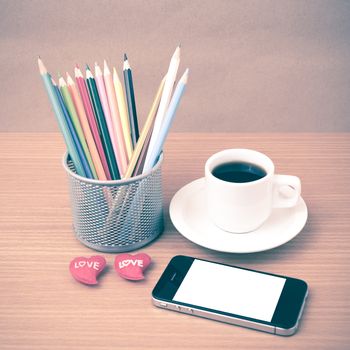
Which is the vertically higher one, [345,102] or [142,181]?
[142,181]

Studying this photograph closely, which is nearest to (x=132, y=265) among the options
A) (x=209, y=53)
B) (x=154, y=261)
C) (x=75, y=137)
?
(x=154, y=261)

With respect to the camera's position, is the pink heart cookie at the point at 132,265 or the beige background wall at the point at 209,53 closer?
the pink heart cookie at the point at 132,265

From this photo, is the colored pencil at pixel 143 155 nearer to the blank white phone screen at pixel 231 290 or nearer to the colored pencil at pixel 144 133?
the colored pencil at pixel 144 133

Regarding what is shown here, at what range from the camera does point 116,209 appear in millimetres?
615

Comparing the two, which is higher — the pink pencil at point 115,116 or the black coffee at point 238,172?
the pink pencil at point 115,116

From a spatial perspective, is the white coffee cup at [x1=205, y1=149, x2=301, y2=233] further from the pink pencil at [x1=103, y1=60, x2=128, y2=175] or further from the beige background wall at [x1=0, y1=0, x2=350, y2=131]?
the beige background wall at [x1=0, y1=0, x2=350, y2=131]

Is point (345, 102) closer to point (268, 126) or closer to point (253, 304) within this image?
point (268, 126)

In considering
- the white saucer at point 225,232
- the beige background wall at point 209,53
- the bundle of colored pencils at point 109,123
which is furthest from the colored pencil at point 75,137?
the beige background wall at point 209,53

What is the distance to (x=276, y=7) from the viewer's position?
3.04 ft

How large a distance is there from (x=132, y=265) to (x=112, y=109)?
0.15 meters

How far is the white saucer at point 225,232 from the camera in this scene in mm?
614

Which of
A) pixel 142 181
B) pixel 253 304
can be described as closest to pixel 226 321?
pixel 253 304

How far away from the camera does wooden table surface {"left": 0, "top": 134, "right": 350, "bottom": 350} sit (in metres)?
0.54

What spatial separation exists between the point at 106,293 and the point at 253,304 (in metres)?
0.14
